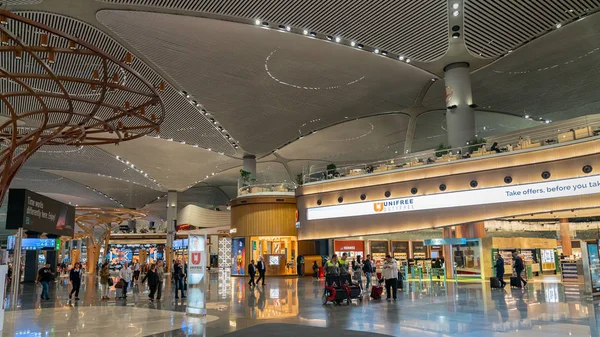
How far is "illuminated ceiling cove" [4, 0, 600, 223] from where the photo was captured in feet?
56.6

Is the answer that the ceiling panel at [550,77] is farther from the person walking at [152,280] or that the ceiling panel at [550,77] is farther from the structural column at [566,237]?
the person walking at [152,280]

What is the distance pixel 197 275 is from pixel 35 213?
735 cm

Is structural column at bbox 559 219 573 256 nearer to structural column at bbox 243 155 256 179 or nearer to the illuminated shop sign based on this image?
the illuminated shop sign

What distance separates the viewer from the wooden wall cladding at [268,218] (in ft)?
90.9

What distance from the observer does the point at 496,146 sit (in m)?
17.7

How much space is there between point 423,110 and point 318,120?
682 centimetres

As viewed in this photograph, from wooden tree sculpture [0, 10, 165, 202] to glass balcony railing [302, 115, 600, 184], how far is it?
9.03m

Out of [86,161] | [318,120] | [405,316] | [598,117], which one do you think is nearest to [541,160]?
[598,117]

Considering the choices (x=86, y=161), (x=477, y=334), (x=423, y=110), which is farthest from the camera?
(x=86, y=161)

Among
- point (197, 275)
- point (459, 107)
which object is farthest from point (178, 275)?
point (459, 107)

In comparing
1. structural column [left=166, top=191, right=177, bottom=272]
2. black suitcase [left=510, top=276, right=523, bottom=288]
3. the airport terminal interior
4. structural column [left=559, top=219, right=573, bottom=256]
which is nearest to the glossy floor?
the airport terminal interior

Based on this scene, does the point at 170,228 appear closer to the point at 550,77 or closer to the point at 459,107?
the point at 459,107

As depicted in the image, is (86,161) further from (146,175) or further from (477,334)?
(477,334)

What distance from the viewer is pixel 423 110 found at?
30.4 metres
